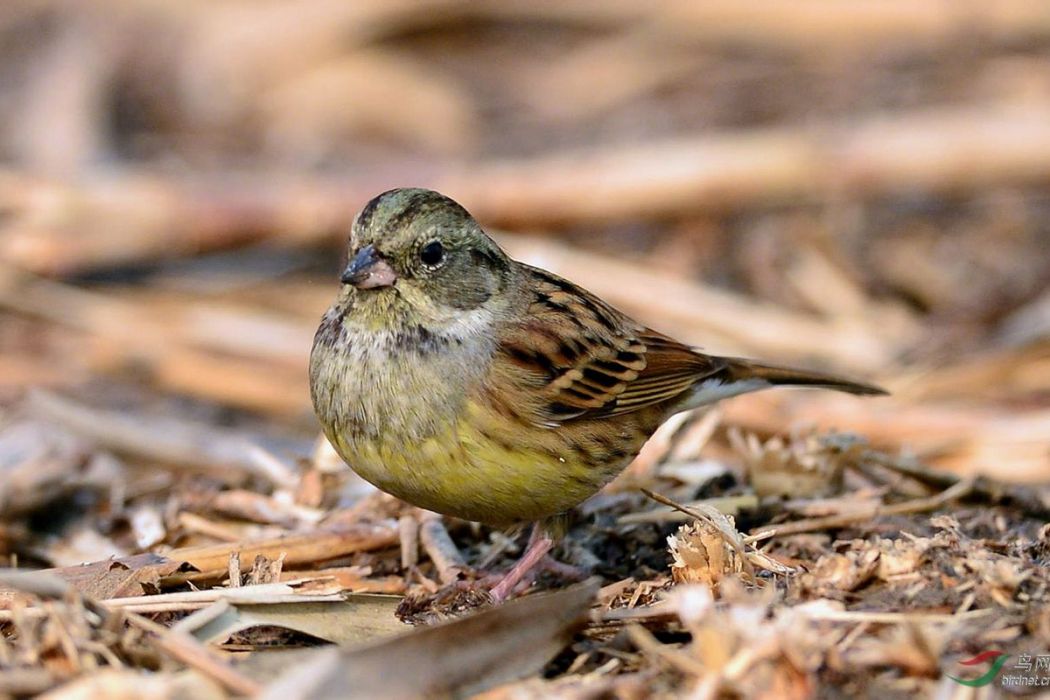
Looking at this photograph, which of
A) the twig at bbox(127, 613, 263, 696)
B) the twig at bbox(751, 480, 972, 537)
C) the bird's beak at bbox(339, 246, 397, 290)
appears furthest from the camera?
the twig at bbox(751, 480, 972, 537)

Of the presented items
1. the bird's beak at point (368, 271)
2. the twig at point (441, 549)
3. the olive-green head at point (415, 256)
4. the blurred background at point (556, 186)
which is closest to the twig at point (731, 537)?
the twig at point (441, 549)

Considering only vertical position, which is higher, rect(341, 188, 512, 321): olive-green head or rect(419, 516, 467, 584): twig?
rect(341, 188, 512, 321): olive-green head

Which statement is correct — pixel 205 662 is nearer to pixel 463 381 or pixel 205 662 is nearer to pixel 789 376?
pixel 463 381

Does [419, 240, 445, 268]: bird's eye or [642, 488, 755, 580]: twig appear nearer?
[642, 488, 755, 580]: twig

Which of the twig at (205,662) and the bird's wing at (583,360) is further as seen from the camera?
the bird's wing at (583,360)

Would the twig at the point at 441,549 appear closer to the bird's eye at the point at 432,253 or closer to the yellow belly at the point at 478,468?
the yellow belly at the point at 478,468

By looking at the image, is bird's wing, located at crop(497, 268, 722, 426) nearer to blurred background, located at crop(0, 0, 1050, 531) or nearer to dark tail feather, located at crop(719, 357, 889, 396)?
dark tail feather, located at crop(719, 357, 889, 396)

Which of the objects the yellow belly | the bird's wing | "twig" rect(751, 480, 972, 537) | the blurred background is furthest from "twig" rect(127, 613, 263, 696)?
the blurred background
